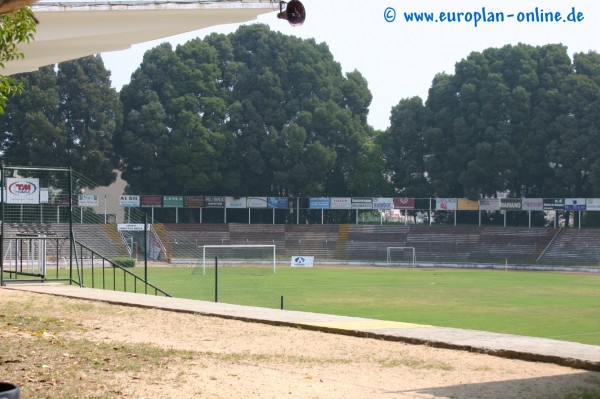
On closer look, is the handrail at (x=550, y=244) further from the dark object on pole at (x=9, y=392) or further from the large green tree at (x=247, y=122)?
the dark object on pole at (x=9, y=392)

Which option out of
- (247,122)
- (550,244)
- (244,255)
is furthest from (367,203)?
(550,244)

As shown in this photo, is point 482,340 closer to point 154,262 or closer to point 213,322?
point 213,322

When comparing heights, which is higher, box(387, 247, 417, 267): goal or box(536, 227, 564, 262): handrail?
box(536, 227, 564, 262): handrail

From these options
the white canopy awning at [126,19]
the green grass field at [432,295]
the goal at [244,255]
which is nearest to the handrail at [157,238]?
the green grass field at [432,295]

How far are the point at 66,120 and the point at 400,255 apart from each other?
3005 centimetres

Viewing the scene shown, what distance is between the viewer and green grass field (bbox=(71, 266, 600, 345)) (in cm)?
2948

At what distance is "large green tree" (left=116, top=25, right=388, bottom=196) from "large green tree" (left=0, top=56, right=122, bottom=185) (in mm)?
2564

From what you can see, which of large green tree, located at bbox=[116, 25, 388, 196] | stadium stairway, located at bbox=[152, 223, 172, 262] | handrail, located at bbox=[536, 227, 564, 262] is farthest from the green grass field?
large green tree, located at bbox=[116, 25, 388, 196]

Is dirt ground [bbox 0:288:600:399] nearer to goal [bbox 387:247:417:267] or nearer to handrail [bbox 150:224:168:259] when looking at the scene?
handrail [bbox 150:224:168:259]

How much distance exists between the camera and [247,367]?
10.3 metres

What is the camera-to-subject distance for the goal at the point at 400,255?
7469 centimetres

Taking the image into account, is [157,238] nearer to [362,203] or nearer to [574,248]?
[362,203]

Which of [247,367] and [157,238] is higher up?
[247,367]

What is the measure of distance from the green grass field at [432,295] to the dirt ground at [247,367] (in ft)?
42.0
